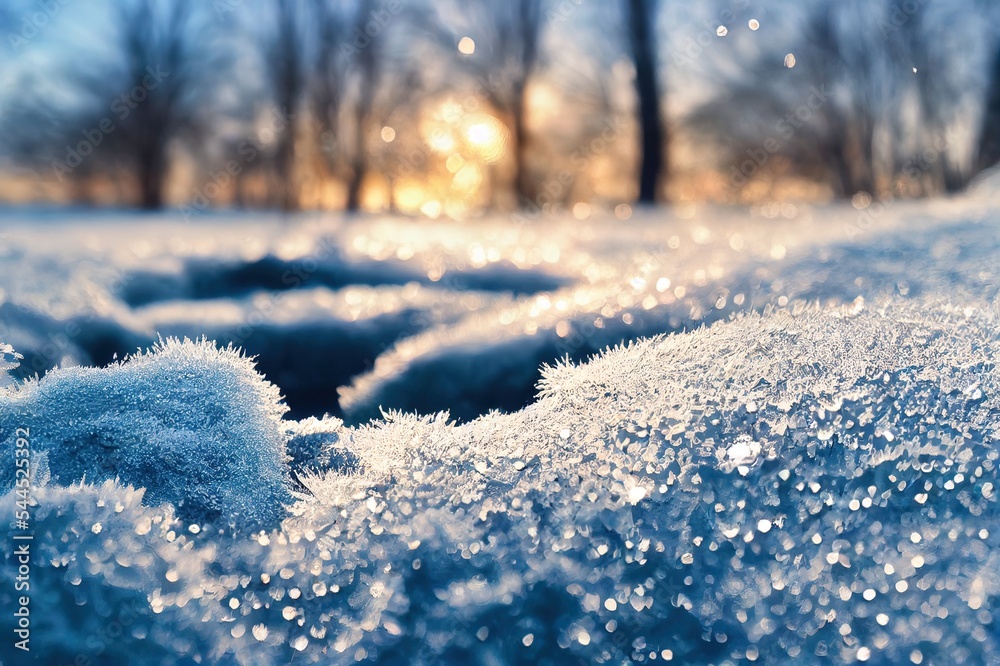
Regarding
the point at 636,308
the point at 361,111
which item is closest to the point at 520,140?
the point at 361,111

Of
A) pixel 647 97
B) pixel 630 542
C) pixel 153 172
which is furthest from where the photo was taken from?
pixel 153 172

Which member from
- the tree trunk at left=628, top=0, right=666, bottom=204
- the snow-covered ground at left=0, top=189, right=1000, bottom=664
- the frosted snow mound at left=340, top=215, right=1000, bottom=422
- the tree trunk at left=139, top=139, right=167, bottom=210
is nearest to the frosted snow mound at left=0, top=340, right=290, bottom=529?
the snow-covered ground at left=0, top=189, right=1000, bottom=664

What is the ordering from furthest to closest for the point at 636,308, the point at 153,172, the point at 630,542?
the point at 153,172 < the point at 636,308 < the point at 630,542

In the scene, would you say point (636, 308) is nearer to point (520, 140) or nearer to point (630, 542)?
point (630, 542)

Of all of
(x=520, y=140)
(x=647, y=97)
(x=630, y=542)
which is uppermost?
(x=647, y=97)

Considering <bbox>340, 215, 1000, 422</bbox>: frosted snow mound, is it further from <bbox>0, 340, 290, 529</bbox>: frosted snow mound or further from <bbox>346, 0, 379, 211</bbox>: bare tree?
<bbox>346, 0, 379, 211</bbox>: bare tree

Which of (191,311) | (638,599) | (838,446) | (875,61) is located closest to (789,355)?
(838,446)
